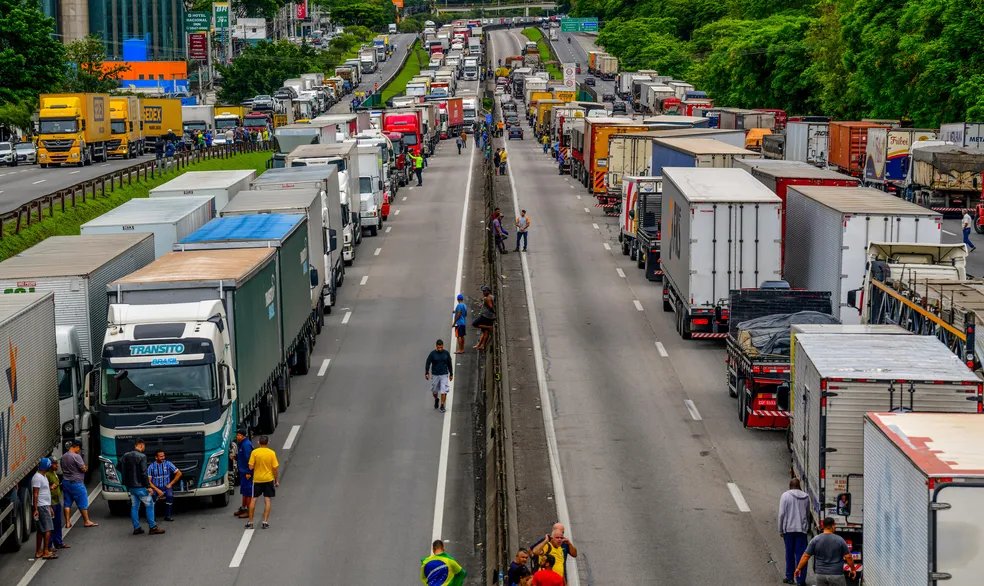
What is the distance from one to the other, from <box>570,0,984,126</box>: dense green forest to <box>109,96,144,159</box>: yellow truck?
38.7m

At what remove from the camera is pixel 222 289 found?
76.2ft

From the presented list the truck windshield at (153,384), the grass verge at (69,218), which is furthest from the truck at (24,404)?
the grass verge at (69,218)

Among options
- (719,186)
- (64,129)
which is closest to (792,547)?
(719,186)

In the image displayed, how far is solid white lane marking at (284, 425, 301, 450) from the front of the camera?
26556 millimetres

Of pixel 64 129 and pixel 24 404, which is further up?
pixel 64 129

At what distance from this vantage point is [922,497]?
13.5 m

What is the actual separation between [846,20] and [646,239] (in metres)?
A: 43.0

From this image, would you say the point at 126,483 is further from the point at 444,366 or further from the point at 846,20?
the point at 846,20

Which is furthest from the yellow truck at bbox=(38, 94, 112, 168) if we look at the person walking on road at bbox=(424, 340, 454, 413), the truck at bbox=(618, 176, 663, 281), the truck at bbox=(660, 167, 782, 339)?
the person walking on road at bbox=(424, 340, 454, 413)

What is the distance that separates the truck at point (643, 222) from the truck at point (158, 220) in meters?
13.4

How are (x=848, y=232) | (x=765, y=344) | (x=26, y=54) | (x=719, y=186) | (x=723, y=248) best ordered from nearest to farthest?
(x=765, y=344) < (x=848, y=232) < (x=723, y=248) < (x=719, y=186) < (x=26, y=54)

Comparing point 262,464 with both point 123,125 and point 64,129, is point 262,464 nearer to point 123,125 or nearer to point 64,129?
point 64,129

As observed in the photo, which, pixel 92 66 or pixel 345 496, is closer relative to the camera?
pixel 345 496

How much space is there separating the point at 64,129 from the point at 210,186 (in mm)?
33519
